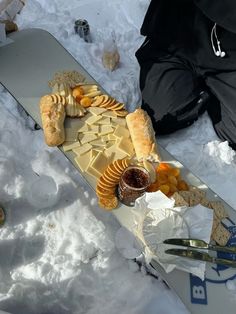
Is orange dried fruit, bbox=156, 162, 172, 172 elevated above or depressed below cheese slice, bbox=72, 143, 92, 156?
below

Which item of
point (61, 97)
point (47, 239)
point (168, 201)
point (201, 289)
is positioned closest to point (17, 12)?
point (61, 97)

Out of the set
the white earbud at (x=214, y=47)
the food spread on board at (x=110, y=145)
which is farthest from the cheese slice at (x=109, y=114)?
the white earbud at (x=214, y=47)

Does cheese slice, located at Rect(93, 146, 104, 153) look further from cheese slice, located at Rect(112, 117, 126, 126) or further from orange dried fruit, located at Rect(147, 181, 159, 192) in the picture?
orange dried fruit, located at Rect(147, 181, 159, 192)

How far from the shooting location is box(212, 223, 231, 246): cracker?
4.49 ft

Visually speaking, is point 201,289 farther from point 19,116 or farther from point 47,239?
point 19,116

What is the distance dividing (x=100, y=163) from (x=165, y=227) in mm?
351

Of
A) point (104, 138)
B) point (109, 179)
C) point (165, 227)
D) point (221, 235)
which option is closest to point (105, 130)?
point (104, 138)

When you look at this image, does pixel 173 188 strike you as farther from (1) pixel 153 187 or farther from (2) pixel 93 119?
(2) pixel 93 119

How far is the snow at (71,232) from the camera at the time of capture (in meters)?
1.41

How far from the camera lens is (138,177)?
1365mm

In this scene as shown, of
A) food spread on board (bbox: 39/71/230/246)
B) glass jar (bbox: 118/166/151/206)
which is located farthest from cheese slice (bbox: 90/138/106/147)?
glass jar (bbox: 118/166/151/206)

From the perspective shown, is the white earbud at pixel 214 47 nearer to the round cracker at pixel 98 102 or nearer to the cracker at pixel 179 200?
the round cracker at pixel 98 102

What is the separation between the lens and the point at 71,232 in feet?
5.01

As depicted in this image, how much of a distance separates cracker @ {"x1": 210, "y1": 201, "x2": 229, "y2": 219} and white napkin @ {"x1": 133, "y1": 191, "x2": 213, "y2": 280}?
0.08 metres
